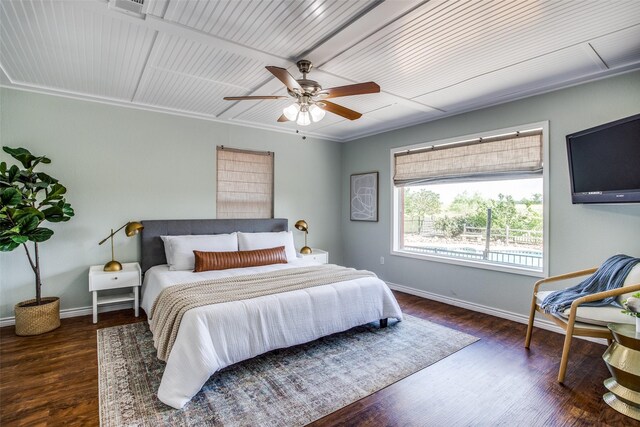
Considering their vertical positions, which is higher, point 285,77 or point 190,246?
point 285,77

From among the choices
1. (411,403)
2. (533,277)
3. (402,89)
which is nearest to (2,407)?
(411,403)

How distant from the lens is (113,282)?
3.55 meters

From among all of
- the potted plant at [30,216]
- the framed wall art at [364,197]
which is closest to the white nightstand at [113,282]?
the potted plant at [30,216]

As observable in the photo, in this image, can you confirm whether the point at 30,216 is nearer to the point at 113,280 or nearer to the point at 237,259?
the point at 113,280

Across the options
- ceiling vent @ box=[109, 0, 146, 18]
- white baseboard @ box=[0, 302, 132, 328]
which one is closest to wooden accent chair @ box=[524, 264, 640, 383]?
ceiling vent @ box=[109, 0, 146, 18]

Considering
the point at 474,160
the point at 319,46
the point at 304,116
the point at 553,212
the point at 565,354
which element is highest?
the point at 319,46

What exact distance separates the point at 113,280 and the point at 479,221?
4467 millimetres

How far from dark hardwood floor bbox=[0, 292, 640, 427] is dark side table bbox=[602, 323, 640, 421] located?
72mm

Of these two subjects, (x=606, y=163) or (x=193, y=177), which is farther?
(x=193, y=177)

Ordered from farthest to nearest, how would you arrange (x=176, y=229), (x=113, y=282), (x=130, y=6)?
1. (x=176, y=229)
2. (x=113, y=282)
3. (x=130, y=6)

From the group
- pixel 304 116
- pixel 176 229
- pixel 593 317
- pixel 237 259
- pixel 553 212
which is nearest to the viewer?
pixel 593 317

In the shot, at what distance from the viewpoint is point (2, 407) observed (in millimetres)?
2107

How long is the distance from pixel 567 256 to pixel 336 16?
3210mm

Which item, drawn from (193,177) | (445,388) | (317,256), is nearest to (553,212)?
(445,388)
